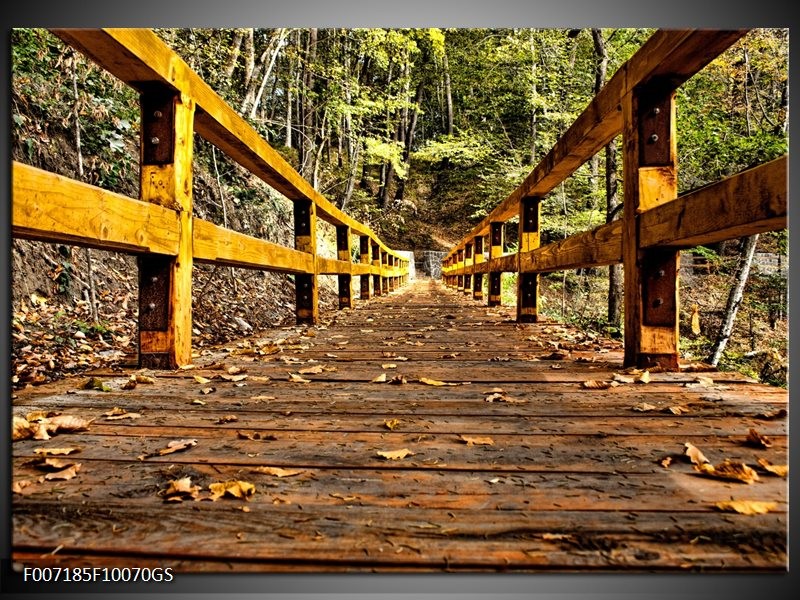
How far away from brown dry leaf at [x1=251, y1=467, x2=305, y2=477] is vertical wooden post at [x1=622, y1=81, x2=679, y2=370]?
6.21 feet

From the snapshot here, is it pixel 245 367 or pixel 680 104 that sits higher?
pixel 680 104

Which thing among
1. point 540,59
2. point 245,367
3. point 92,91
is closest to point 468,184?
point 540,59

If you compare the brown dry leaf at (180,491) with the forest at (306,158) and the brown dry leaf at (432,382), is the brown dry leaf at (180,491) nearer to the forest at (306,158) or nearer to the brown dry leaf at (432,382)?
the brown dry leaf at (432,382)

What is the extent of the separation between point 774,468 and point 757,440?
0.20 m

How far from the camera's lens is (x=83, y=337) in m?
3.87

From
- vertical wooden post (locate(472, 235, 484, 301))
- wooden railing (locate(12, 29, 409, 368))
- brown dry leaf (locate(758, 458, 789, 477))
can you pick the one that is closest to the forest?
wooden railing (locate(12, 29, 409, 368))

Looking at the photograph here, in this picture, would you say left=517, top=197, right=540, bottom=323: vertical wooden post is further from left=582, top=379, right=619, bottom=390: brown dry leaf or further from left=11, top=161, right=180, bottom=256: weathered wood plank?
left=11, top=161, right=180, bottom=256: weathered wood plank

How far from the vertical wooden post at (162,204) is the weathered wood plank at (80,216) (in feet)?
0.48

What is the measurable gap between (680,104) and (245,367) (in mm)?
Answer: 9076

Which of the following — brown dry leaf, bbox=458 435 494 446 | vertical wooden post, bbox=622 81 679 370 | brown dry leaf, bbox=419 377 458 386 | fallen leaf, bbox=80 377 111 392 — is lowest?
brown dry leaf, bbox=458 435 494 446

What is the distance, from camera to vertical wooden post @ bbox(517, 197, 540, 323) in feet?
16.0

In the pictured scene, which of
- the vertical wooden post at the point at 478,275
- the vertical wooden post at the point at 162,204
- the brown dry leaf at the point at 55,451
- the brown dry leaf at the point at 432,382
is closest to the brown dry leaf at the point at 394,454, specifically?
the brown dry leaf at the point at 55,451
